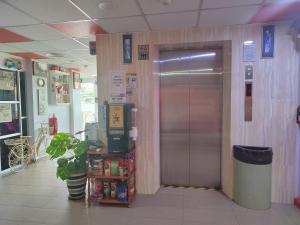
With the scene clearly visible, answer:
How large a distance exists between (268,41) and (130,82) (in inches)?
83.6

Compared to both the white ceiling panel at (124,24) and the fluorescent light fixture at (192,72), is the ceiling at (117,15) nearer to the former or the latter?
the white ceiling panel at (124,24)

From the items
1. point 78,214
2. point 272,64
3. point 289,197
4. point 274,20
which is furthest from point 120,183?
point 274,20

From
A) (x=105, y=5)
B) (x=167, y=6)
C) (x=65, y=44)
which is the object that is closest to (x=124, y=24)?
(x=105, y=5)

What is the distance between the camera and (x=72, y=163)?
11.4ft

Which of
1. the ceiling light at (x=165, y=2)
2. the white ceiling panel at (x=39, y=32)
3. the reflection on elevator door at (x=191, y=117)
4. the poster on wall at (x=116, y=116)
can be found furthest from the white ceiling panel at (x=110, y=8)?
the reflection on elevator door at (x=191, y=117)

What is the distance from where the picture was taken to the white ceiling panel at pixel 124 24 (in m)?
2.96

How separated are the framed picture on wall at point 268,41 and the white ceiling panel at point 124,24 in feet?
5.63

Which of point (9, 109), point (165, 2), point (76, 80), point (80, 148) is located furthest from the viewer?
point (76, 80)

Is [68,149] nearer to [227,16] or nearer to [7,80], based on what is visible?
[7,80]

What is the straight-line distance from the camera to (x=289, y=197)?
3264 mm

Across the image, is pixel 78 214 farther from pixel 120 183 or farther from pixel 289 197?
pixel 289 197

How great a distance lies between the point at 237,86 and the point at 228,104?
1.00 feet

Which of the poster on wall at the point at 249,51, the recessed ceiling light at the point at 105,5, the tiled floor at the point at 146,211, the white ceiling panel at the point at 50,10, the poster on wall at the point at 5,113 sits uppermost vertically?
the white ceiling panel at the point at 50,10

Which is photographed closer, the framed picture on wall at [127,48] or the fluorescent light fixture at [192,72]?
the framed picture on wall at [127,48]
